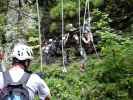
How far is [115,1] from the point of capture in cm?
1441

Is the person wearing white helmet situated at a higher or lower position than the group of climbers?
higher

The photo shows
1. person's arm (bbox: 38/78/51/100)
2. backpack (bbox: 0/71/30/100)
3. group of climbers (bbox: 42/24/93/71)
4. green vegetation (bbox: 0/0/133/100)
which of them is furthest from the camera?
group of climbers (bbox: 42/24/93/71)

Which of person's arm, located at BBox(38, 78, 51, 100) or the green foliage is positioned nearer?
person's arm, located at BBox(38, 78, 51, 100)

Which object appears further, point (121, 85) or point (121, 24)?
point (121, 24)

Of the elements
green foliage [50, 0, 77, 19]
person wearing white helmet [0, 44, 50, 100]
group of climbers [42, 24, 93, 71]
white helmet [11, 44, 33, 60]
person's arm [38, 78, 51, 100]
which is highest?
green foliage [50, 0, 77, 19]

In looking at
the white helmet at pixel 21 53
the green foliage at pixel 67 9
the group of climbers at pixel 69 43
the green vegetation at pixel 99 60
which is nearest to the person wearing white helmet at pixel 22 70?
the white helmet at pixel 21 53

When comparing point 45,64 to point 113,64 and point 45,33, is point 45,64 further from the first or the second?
point 113,64

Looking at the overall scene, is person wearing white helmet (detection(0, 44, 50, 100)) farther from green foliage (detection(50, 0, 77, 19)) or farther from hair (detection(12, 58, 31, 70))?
green foliage (detection(50, 0, 77, 19))

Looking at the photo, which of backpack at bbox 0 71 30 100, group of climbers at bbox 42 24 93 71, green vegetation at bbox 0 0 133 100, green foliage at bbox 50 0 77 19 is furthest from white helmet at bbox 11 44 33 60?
group of climbers at bbox 42 24 93 71

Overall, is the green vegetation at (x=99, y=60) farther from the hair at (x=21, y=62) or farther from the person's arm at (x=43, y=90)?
the hair at (x=21, y=62)

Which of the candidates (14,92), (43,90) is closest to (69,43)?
(43,90)

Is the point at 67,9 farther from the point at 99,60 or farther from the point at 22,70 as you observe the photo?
the point at 22,70

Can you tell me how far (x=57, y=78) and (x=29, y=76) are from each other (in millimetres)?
6895

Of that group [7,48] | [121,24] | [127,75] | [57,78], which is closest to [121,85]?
[127,75]
